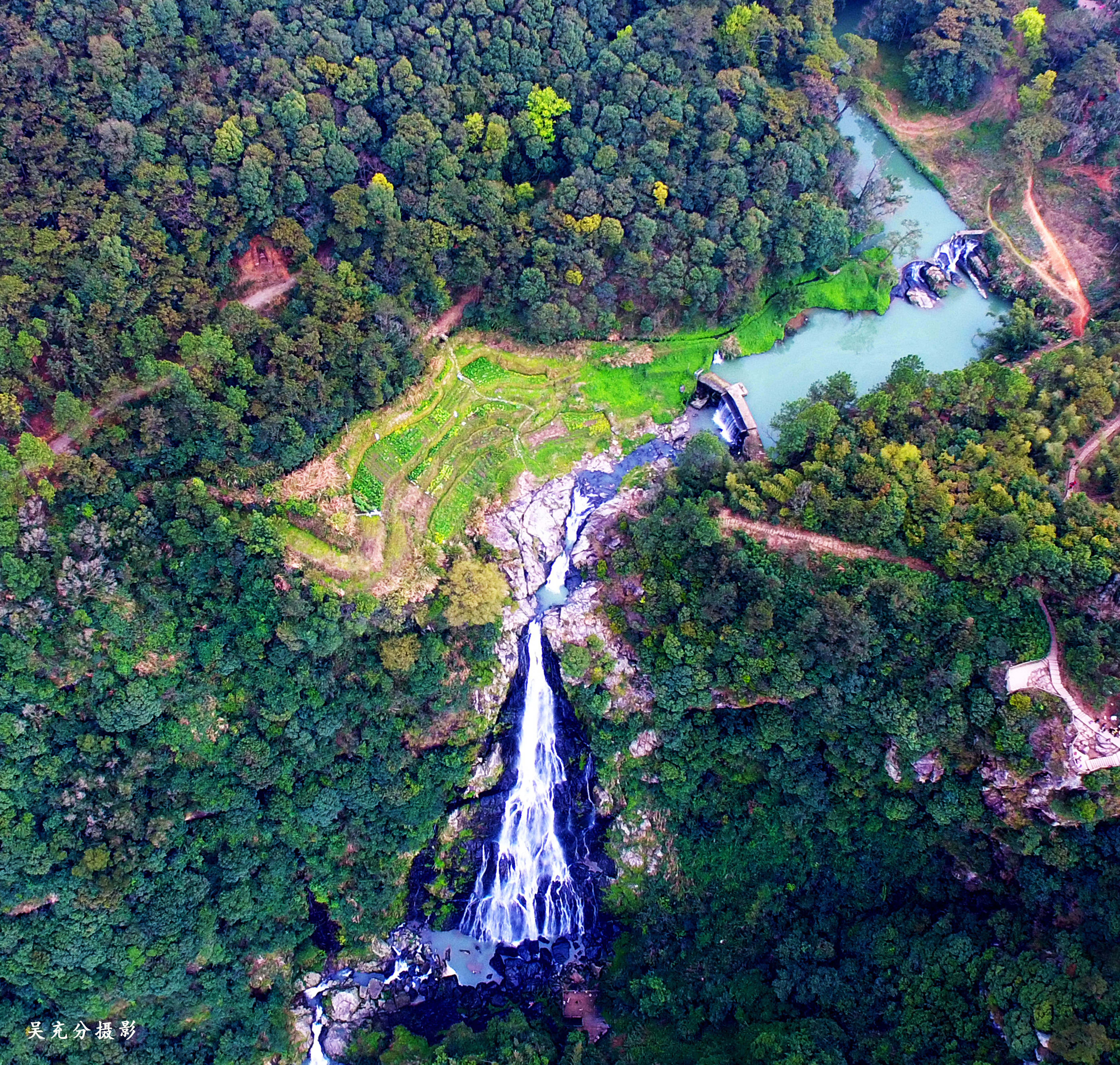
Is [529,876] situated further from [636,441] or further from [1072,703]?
[1072,703]

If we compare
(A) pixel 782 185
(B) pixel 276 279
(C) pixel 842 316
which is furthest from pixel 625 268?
(B) pixel 276 279

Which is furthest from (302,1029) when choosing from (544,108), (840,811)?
(544,108)

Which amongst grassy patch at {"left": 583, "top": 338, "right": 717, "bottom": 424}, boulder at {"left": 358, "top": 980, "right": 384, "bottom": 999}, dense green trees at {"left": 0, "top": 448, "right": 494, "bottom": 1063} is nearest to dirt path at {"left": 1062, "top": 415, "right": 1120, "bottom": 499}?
grassy patch at {"left": 583, "top": 338, "right": 717, "bottom": 424}

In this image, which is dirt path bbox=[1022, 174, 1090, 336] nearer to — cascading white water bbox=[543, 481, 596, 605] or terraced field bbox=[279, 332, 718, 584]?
terraced field bbox=[279, 332, 718, 584]

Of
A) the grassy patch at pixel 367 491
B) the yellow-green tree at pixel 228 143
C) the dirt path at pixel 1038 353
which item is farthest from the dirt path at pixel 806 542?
the yellow-green tree at pixel 228 143

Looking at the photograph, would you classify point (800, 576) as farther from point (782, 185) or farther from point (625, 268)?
point (782, 185)
